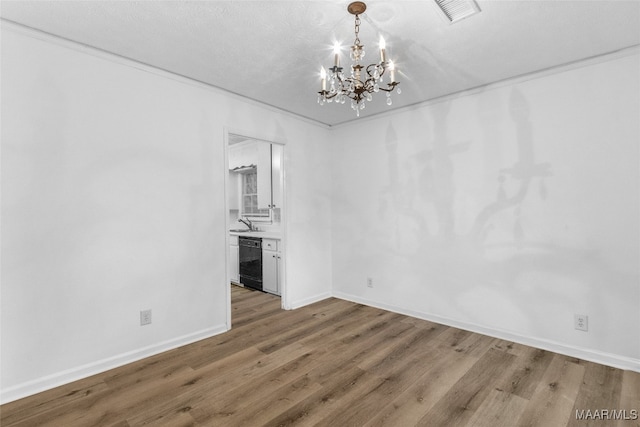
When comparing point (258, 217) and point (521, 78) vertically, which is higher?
point (521, 78)

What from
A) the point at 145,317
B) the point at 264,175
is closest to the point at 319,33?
the point at 145,317

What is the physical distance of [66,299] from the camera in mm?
2342

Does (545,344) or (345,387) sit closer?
(345,387)

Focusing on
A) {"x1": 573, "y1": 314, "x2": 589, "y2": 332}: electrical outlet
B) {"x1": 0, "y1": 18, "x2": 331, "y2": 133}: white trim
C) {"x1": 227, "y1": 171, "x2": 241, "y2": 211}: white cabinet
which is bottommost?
{"x1": 573, "y1": 314, "x2": 589, "y2": 332}: electrical outlet

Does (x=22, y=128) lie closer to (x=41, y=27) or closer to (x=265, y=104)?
(x=41, y=27)

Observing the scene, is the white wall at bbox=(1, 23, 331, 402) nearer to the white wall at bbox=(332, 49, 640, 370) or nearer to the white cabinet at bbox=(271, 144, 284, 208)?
the white cabinet at bbox=(271, 144, 284, 208)

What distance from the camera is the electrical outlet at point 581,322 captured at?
2.68m

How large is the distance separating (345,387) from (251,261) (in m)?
3.22

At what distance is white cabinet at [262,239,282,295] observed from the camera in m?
4.64

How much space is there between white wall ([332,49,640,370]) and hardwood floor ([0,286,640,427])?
1.30 ft

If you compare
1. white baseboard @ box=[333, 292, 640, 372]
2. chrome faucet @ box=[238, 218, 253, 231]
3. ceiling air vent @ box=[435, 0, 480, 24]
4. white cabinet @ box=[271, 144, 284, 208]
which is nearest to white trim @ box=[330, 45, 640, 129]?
ceiling air vent @ box=[435, 0, 480, 24]

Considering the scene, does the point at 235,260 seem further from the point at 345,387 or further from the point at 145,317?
the point at 345,387

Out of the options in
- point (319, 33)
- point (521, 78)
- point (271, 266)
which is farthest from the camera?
point (271, 266)

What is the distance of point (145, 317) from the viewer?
2.74m
